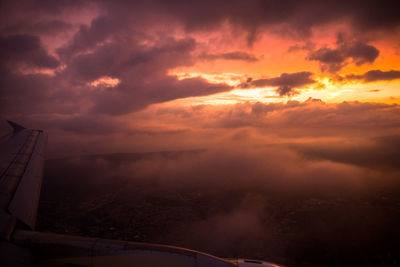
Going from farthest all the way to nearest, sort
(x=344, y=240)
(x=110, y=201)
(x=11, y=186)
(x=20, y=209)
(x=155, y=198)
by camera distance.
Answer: (x=155, y=198) < (x=110, y=201) < (x=344, y=240) < (x=11, y=186) < (x=20, y=209)

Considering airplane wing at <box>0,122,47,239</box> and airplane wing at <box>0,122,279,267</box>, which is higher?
airplane wing at <box>0,122,47,239</box>

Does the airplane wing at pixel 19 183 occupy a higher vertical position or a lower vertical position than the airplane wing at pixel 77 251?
higher

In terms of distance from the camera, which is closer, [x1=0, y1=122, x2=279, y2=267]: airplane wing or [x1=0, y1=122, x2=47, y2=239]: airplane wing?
[x1=0, y1=122, x2=279, y2=267]: airplane wing

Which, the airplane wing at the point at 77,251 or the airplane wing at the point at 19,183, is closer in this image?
the airplane wing at the point at 77,251

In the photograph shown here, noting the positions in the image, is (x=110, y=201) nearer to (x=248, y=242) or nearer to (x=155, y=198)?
(x=155, y=198)

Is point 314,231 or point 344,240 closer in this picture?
point 344,240

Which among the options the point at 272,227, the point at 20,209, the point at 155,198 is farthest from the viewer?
the point at 155,198

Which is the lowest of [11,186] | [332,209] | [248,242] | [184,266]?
[248,242]

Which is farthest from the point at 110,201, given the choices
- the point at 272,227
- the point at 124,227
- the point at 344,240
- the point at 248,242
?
the point at 344,240

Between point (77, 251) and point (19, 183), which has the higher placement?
point (19, 183)

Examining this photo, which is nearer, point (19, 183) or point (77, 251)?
point (77, 251)

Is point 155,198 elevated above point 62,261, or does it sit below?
below
